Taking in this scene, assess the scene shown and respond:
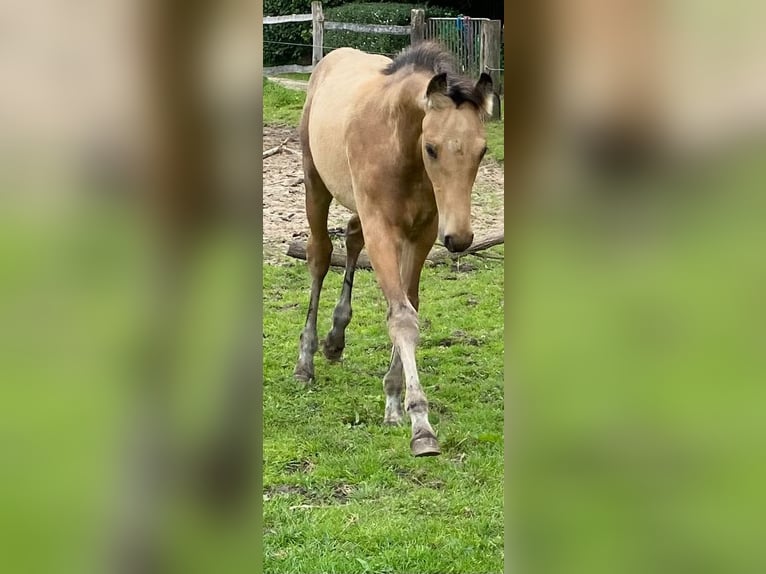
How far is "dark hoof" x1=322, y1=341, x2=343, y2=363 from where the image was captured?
4945 mm

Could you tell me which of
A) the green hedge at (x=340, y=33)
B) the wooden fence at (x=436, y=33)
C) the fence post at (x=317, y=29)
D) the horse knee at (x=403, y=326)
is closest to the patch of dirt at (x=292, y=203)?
the green hedge at (x=340, y=33)

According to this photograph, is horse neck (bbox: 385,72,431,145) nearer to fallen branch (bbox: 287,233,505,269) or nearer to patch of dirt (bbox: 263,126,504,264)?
fallen branch (bbox: 287,233,505,269)

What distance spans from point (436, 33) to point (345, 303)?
2.40 metres

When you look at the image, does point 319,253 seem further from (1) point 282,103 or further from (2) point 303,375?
(1) point 282,103

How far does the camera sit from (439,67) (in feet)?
12.2

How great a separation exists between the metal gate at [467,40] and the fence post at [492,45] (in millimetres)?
11

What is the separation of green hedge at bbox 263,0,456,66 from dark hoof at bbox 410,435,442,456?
333 cm
